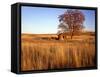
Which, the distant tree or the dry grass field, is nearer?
the dry grass field

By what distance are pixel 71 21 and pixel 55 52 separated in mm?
306

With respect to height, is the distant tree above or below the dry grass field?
above

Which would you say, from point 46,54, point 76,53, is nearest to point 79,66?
point 76,53

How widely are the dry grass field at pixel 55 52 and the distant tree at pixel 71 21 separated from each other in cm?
8

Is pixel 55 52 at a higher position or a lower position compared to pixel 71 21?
lower

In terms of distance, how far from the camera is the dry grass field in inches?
87.7

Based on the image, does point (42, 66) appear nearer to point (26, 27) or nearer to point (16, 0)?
point (26, 27)

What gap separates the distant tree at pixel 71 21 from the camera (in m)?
2.36

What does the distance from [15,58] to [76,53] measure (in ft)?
1.78

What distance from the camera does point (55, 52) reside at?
7.63 feet

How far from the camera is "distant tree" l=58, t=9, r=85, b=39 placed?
236 centimetres

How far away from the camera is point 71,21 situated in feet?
7.89

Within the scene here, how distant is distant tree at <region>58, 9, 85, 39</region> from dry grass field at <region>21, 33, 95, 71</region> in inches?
3.0

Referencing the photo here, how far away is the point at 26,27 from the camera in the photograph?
2221mm
